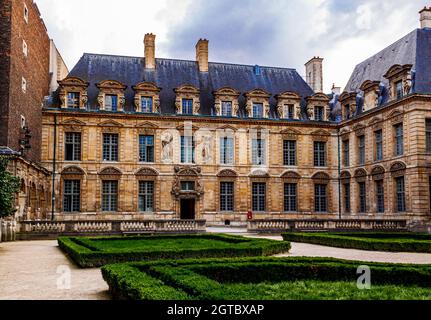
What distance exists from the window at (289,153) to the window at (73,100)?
13.6 m

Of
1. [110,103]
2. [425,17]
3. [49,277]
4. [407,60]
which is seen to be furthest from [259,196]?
[49,277]

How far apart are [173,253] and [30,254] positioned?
5.32 metres

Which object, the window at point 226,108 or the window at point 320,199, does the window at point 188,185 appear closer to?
the window at point 226,108

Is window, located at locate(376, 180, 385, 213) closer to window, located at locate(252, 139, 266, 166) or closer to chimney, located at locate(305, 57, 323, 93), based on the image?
window, located at locate(252, 139, 266, 166)

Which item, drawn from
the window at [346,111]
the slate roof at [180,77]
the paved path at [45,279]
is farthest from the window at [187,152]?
the paved path at [45,279]

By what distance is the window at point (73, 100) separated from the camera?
31328mm

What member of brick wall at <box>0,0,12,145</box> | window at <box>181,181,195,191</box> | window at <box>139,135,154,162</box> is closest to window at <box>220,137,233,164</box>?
window at <box>181,181,195,191</box>

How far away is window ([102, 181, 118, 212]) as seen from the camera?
31.3 m

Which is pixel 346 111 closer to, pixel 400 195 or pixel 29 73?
pixel 400 195

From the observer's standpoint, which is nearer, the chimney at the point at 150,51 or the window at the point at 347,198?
the window at the point at 347,198

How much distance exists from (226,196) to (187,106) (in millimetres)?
6341

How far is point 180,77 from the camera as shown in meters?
35.0

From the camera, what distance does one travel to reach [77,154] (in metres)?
31.2
